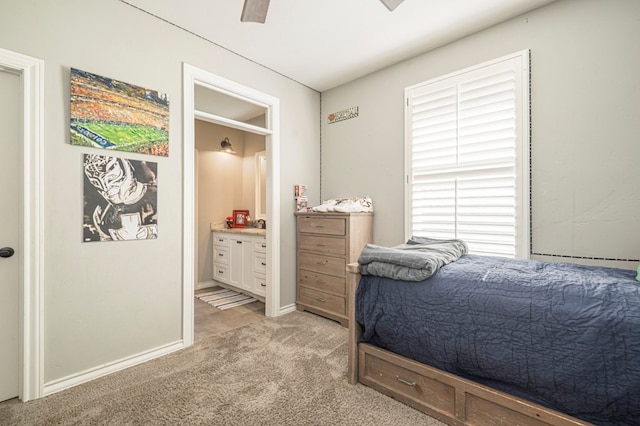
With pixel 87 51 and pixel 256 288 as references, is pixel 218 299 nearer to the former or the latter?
pixel 256 288

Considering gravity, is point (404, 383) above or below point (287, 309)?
above

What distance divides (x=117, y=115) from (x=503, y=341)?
2.80m

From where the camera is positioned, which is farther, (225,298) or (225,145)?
(225,145)

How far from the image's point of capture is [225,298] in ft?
13.5

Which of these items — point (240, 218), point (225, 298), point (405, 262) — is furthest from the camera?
point (240, 218)

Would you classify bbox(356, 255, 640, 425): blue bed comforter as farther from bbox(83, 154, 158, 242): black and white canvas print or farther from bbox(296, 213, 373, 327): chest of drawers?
bbox(83, 154, 158, 242): black and white canvas print

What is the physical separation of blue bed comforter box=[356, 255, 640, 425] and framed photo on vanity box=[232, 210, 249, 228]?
3425mm

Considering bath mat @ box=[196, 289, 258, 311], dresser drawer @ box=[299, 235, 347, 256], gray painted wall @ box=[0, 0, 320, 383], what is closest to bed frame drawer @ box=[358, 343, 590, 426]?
dresser drawer @ box=[299, 235, 347, 256]

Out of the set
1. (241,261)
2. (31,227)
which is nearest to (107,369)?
(31,227)

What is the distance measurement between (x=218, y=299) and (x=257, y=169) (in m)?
2.14

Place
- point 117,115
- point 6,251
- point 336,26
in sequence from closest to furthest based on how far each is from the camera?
point 6,251 < point 117,115 < point 336,26

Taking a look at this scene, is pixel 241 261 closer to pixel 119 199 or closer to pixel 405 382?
pixel 119 199

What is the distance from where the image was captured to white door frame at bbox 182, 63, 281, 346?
2.57 m

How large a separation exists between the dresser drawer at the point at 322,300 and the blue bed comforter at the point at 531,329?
1.26 meters
